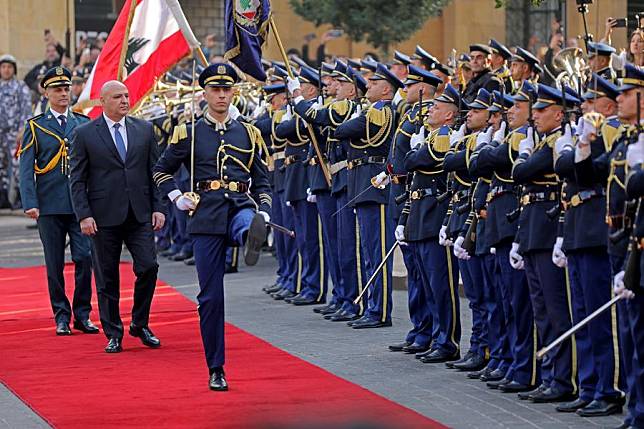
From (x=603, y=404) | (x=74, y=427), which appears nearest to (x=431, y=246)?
(x=603, y=404)

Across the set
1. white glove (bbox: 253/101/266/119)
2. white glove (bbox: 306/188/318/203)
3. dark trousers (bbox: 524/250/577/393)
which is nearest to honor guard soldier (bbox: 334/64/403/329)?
white glove (bbox: 306/188/318/203)

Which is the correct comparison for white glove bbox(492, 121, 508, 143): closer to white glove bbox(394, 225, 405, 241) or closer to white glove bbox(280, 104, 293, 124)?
white glove bbox(394, 225, 405, 241)

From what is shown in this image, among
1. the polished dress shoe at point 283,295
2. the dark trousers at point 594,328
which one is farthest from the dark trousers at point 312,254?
the dark trousers at point 594,328

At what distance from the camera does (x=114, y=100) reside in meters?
12.2

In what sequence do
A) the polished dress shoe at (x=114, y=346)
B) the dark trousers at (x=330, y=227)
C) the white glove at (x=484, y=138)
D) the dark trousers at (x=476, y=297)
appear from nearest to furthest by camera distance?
the white glove at (x=484, y=138) < the dark trousers at (x=476, y=297) < the polished dress shoe at (x=114, y=346) < the dark trousers at (x=330, y=227)

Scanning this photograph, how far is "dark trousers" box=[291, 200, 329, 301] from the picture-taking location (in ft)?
50.2

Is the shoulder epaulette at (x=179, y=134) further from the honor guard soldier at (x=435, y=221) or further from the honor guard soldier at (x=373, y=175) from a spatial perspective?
the honor guard soldier at (x=373, y=175)

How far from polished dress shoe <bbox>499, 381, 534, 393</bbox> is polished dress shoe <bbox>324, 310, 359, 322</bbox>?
387 cm

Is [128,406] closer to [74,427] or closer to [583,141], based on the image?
[74,427]

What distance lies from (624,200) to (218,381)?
9.86 ft

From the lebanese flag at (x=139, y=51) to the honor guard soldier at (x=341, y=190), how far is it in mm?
1839

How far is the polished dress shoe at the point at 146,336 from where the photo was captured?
12.3m

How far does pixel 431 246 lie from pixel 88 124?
2850mm

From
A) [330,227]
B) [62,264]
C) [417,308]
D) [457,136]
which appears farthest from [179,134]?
[330,227]
